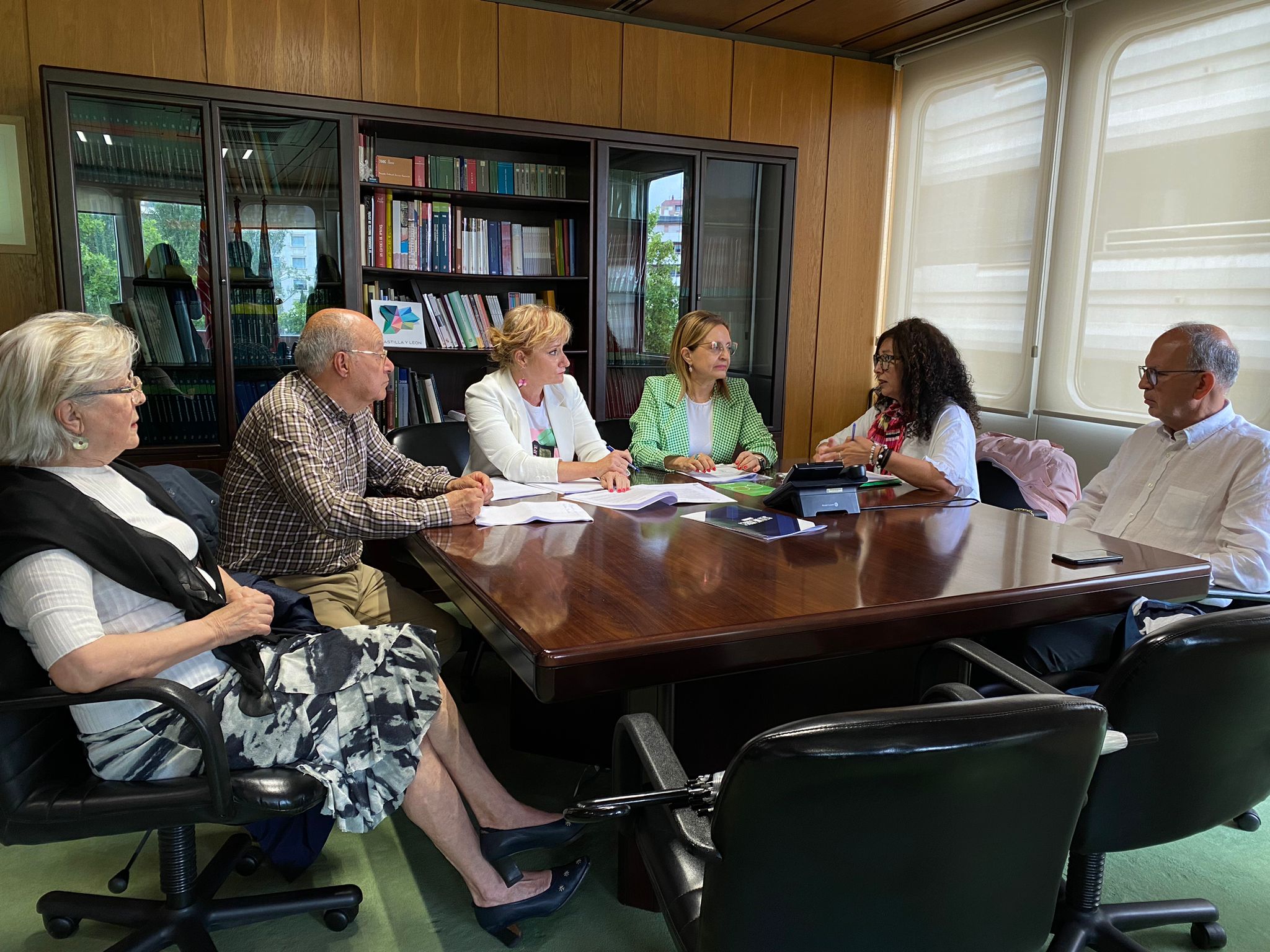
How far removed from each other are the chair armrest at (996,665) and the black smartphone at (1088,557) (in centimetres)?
40

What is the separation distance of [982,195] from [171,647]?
437 cm

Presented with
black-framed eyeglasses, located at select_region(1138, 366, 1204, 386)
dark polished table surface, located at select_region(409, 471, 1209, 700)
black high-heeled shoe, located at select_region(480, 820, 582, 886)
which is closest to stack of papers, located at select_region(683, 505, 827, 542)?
dark polished table surface, located at select_region(409, 471, 1209, 700)

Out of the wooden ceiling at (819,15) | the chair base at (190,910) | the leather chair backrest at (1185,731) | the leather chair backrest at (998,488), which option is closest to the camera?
the leather chair backrest at (1185,731)

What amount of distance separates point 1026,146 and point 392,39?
9.72 feet

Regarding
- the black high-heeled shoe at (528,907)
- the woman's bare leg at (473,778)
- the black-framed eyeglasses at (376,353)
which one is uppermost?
the black-framed eyeglasses at (376,353)

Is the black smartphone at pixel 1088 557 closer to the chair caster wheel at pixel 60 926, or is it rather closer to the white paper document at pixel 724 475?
the white paper document at pixel 724 475

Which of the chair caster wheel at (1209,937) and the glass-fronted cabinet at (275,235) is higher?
the glass-fronted cabinet at (275,235)

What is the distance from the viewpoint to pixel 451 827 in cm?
176

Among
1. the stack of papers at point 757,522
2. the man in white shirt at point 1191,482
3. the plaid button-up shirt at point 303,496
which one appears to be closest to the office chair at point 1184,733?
the man in white shirt at point 1191,482

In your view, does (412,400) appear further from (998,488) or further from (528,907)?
(528,907)

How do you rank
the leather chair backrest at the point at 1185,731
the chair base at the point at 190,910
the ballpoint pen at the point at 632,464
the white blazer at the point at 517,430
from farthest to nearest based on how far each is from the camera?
the ballpoint pen at the point at 632,464
the white blazer at the point at 517,430
the chair base at the point at 190,910
the leather chair backrest at the point at 1185,731

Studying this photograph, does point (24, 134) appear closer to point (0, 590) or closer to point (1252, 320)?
point (0, 590)

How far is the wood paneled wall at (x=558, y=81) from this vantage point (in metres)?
3.53

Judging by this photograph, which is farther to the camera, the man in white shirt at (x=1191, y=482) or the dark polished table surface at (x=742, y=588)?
the man in white shirt at (x=1191, y=482)
